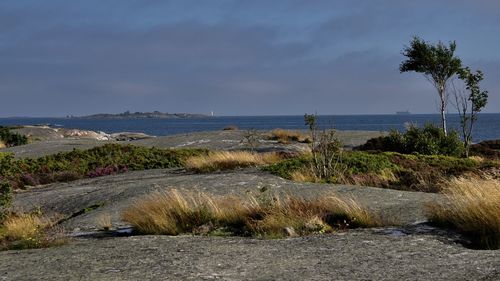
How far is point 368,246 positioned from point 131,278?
3.18 metres

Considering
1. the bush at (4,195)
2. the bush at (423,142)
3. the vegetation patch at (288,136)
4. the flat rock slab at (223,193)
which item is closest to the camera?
the flat rock slab at (223,193)

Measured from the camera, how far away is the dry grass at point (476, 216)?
8344 millimetres

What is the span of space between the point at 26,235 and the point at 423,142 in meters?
21.9

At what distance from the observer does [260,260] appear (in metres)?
7.55

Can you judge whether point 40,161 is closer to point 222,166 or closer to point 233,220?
point 222,166

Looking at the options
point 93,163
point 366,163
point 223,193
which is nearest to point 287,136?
point 93,163

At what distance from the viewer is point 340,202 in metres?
10.1

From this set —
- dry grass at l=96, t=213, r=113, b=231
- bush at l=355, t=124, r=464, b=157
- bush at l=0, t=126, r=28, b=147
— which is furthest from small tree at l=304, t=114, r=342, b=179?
bush at l=0, t=126, r=28, b=147

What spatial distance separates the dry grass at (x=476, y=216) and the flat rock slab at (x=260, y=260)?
A: 0.66 meters

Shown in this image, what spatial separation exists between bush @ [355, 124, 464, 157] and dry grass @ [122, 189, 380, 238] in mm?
18199

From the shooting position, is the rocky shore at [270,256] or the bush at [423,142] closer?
the rocky shore at [270,256]

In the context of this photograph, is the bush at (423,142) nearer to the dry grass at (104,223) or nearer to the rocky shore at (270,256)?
the rocky shore at (270,256)

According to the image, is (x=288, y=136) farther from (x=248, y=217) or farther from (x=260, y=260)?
(x=260, y=260)

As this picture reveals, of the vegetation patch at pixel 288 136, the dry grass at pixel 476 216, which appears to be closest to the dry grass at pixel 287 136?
the vegetation patch at pixel 288 136
